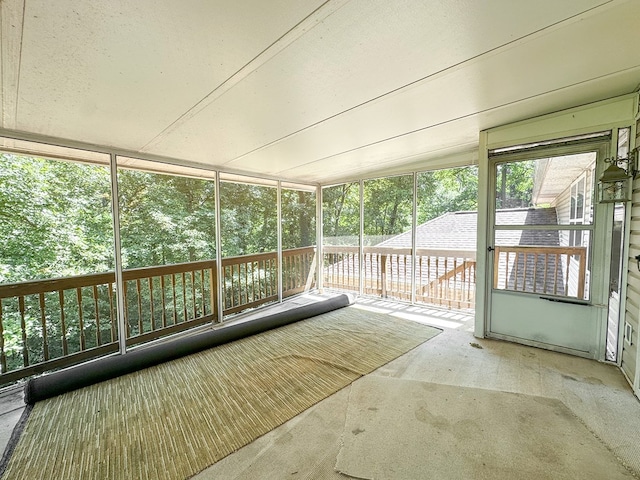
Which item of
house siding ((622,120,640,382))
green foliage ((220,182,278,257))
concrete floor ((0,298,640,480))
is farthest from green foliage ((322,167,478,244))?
concrete floor ((0,298,640,480))

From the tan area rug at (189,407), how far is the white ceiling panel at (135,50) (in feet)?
6.89

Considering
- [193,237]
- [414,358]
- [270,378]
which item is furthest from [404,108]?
[193,237]

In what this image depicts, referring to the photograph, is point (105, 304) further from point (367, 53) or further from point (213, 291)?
point (367, 53)

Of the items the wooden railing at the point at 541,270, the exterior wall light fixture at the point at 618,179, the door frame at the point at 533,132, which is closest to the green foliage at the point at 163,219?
the door frame at the point at 533,132

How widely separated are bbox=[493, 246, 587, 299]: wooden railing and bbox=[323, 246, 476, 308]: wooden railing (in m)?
0.97

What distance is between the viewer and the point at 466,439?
149cm

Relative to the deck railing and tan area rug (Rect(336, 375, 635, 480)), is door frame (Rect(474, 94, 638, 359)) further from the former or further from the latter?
the deck railing

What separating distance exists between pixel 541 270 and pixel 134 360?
159 inches

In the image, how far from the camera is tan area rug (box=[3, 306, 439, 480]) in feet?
4.52

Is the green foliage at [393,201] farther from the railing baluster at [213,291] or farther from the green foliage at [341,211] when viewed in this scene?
the railing baluster at [213,291]

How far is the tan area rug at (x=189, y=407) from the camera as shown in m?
1.38

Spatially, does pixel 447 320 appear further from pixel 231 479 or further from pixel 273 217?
pixel 273 217

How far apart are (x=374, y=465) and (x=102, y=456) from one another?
1.49m

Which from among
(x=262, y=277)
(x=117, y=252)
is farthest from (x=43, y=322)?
(x=262, y=277)
